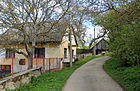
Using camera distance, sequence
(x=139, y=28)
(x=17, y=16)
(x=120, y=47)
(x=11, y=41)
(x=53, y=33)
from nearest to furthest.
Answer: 1. (x=139, y=28)
2. (x=17, y=16)
3. (x=11, y=41)
4. (x=53, y=33)
5. (x=120, y=47)

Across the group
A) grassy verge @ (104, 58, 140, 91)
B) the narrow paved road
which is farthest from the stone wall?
grassy verge @ (104, 58, 140, 91)

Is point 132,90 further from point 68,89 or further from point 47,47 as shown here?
point 47,47

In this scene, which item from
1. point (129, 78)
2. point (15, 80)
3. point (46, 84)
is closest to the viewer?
point (15, 80)

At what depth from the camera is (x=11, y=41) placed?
10.3 metres

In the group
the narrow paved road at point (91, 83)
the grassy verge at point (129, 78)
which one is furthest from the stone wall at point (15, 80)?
the grassy verge at point (129, 78)

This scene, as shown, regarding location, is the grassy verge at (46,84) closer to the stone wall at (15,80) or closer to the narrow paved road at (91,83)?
the stone wall at (15,80)

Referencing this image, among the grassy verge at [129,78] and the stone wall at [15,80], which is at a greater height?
the stone wall at [15,80]

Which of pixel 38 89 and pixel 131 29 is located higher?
pixel 131 29

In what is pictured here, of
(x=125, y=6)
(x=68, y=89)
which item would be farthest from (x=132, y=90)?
(x=125, y=6)

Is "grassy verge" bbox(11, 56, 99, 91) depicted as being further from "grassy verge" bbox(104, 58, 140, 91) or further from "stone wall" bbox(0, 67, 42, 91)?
"grassy verge" bbox(104, 58, 140, 91)

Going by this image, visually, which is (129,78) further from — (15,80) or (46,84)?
(15,80)

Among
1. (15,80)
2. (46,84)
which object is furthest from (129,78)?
(15,80)

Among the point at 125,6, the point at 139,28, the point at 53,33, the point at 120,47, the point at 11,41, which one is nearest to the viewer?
the point at 125,6

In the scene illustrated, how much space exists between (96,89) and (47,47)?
38.4ft
